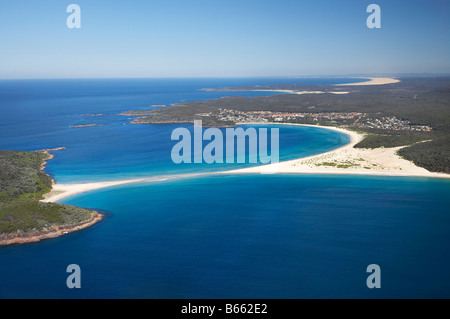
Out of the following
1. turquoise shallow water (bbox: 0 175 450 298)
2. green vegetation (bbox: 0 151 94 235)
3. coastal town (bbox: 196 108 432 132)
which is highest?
coastal town (bbox: 196 108 432 132)

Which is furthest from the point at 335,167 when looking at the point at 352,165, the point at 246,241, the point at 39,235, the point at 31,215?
the point at 31,215

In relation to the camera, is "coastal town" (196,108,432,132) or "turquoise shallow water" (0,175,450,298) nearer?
"turquoise shallow water" (0,175,450,298)

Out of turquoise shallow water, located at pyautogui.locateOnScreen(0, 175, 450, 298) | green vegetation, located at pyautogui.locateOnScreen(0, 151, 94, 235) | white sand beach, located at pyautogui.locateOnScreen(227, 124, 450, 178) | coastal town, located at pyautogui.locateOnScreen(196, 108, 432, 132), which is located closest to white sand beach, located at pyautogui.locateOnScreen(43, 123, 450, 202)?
white sand beach, located at pyautogui.locateOnScreen(227, 124, 450, 178)

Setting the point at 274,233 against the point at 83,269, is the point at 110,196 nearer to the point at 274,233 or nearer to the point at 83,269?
the point at 83,269

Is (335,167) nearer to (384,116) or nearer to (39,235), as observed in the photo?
(39,235)

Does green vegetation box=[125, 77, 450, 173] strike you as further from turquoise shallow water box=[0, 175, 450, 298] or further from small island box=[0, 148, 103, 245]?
small island box=[0, 148, 103, 245]

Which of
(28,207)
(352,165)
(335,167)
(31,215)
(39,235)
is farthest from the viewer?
(352,165)
